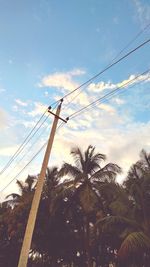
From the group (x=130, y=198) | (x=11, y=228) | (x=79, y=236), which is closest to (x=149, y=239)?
(x=130, y=198)

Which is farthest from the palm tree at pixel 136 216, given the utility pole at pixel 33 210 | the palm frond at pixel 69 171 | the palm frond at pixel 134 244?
the utility pole at pixel 33 210

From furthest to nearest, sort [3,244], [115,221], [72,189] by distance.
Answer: [3,244]
[72,189]
[115,221]

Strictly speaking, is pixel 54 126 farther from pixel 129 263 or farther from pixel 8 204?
pixel 8 204

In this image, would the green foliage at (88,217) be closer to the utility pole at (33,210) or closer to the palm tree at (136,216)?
the palm tree at (136,216)

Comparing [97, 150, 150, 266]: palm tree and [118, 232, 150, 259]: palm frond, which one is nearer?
[118, 232, 150, 259]: palm frond

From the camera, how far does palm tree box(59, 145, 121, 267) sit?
20875mm

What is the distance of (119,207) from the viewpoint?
17891 mm

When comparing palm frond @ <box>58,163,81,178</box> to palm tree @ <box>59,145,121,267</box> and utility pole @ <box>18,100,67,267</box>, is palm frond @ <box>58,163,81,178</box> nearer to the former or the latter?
palm tree @ <box>59,145,121,267</box>

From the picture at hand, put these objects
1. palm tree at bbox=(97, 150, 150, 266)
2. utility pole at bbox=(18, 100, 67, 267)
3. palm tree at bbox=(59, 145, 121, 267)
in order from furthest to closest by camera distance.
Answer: palm tree at bbox=(59, 145, 121, 267)
palm tree at bbox=(97, 150, 150, 266)
utility pole at bbox=(18, 100, 67, 267)

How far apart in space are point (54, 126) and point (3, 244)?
1005 inches

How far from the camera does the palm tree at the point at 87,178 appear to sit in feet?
68.5

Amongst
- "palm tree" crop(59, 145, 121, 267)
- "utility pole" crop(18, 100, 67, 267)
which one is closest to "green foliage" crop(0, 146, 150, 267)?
"palm tree" crop(59, 145, 121, 267)

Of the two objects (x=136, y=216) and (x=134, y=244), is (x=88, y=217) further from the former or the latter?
(x=134, y=244)

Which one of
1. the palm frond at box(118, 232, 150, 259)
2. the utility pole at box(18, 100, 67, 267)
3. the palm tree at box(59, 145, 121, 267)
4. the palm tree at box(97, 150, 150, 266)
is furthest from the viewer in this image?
the palm tree at box(59, 145, 121, 267)
